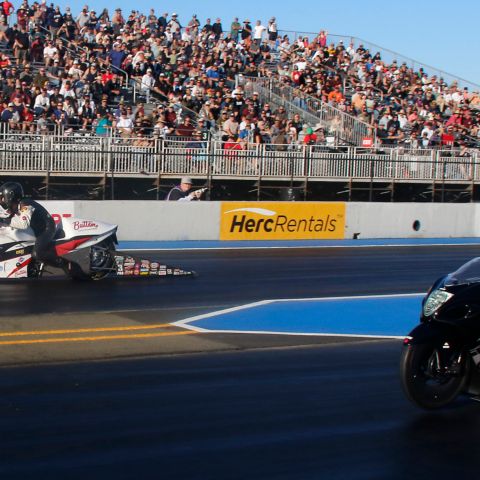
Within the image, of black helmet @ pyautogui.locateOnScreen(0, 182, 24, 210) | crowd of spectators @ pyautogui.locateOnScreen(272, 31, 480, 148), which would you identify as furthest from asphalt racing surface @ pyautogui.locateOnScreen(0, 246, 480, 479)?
crowd of spectators @ pyautogui.locateOnScreen(272, 31, 480, 148)

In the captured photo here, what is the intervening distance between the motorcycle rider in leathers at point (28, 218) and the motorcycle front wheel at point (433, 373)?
784cm

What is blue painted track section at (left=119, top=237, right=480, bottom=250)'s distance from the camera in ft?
67.4

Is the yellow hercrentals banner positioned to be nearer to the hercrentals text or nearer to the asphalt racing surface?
the hercrentals text

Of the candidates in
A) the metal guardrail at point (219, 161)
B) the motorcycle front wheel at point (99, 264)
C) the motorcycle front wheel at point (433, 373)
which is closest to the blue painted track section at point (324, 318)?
the motorcycle front wheel at point (99, 264)

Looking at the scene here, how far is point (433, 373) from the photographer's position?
7.36 m

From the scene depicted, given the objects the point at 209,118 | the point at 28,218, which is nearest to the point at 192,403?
the point at 28,218

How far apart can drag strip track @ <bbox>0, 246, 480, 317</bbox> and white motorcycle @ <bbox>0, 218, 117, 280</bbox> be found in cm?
22

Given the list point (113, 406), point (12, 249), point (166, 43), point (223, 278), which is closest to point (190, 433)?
point (113, 406)

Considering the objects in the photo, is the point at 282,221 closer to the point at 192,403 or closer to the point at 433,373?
the point at 192,403

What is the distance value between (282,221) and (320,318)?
10.6 m

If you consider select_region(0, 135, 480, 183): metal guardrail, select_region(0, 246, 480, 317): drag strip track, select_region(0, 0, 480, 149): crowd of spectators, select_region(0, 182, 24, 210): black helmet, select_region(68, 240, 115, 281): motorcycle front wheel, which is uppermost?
select_region(0, 0, 480, 149): crowd of spectators

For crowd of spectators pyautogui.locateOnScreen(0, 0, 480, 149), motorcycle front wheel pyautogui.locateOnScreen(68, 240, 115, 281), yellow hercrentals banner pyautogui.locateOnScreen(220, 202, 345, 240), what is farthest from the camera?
crowd of spectators pyautogui.locateOnScreen(0, 0, 480, 149)

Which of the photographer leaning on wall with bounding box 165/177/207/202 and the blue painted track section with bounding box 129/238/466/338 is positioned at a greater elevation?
the photographer leaning on wall with bounding box 165/177/207/202

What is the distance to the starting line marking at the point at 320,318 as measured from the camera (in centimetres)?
1127
